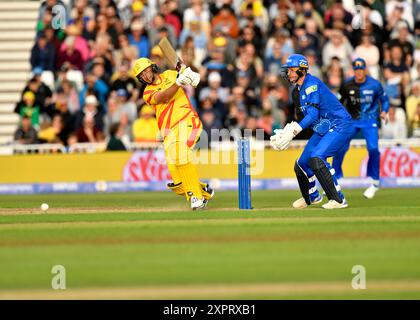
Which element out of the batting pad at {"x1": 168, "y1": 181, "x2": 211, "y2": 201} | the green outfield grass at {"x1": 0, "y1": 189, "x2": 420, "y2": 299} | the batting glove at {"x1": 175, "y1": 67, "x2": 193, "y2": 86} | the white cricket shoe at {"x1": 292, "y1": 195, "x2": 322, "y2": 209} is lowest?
the green outfield grass at {"x1": 0, "y1": 189, "x2": 420, "y2": 299}

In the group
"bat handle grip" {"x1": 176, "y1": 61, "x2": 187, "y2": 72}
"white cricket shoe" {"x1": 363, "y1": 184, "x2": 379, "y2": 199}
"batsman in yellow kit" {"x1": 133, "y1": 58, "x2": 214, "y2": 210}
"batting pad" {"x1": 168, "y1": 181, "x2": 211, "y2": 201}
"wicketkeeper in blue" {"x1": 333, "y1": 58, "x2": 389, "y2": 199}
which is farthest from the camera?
"wicketkeeper in blue" {"x1": 333, "y1": 58, "x2": 389, "y2": 199}

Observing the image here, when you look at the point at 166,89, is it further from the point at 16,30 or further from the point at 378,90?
the point at 16,30

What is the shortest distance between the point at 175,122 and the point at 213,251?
4.16 meters

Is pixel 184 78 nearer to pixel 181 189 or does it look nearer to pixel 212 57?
pixel 181 189

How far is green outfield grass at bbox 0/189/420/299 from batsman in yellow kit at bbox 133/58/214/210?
52cm

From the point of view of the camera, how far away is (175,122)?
15359 mm

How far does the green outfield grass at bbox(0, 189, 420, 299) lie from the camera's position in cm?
962

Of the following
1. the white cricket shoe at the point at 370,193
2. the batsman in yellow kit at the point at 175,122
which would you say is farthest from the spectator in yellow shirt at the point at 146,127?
the batsman in yellow kit at the point at 175,122

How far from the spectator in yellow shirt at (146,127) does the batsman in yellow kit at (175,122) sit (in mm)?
7595

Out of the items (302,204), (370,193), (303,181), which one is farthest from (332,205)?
(370,193)

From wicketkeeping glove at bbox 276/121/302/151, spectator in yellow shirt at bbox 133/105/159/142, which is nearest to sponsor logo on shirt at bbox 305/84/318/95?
wicketkeeping glove at bbox 276/121/302/151

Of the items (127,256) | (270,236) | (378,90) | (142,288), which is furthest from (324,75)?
(142,288)

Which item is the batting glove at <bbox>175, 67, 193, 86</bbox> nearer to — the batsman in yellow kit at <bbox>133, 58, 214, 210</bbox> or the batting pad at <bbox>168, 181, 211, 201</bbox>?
the batsman in yellow kit at <bbox>133, 58, 214, 210</bbox>
